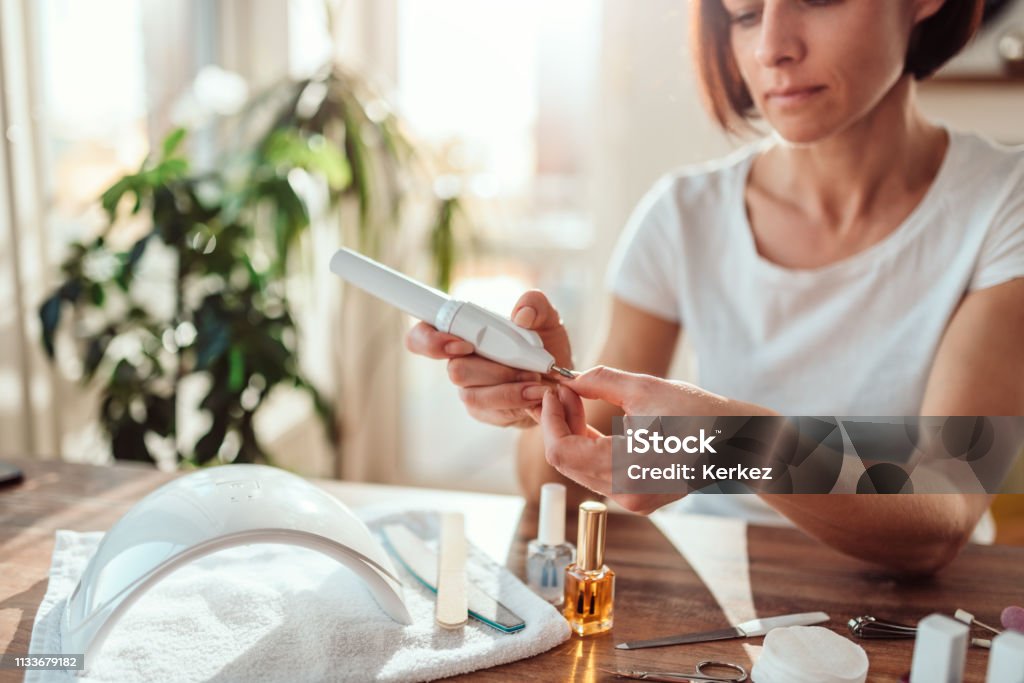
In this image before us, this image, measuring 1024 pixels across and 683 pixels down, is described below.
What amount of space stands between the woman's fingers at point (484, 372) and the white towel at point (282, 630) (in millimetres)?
150

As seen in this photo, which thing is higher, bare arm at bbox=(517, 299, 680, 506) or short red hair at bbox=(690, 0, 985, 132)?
short red hair at bbox=(690, 0, 985, 132)

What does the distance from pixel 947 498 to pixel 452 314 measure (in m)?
0.43

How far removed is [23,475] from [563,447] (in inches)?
24.1

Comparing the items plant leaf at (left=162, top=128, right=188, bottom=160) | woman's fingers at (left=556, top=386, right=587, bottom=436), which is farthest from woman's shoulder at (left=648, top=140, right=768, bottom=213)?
plant leaf at (left=162, top=128, right=188, bottom=160)

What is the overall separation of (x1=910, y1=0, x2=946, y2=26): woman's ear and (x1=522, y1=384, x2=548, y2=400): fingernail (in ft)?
1.75

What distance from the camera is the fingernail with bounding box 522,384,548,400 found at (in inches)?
26.9

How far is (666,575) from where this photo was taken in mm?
729

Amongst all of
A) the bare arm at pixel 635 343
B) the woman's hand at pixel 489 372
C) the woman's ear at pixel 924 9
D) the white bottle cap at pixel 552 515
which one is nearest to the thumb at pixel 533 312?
the woman's hand at pixel 489 372

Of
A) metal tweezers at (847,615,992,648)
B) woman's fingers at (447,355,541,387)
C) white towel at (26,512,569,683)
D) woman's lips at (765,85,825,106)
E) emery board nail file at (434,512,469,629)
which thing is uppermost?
woman's lips at (765,85,825,106)

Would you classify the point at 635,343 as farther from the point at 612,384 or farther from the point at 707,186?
the point at 612,384

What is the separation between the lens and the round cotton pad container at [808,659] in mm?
529

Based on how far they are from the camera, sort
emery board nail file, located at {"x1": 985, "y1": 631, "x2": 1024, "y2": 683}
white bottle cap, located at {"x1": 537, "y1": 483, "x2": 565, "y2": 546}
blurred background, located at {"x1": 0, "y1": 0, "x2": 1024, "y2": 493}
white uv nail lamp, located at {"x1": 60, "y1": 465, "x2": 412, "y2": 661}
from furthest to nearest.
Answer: blurred background, located at {"x1": 0, "y1": 0, "x2": 1024, "y2": 493} → white bottle cap, located at {"x1": 537, "y1": 483, "x2": 565, "y2": 546} → white uv nail lamp, located at {"x1": 60, "y1": 465, "x2": 412, "y2": 661} → emery board nail file, located at {"x1": 985, "y1": 631, "x2": 1024, "y2": 683}

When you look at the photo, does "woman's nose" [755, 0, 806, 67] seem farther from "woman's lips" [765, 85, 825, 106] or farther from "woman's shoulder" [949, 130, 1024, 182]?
"woman's shoulder" [949, 130, 1024, 182]

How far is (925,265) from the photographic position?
0.93 meters
